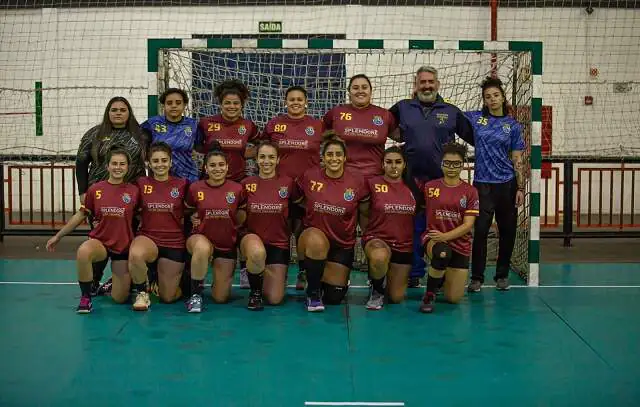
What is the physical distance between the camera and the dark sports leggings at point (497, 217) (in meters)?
6.55

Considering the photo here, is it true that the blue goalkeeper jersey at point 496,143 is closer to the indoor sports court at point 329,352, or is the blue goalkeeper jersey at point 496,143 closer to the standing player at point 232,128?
the indoor sports court at point 329,352

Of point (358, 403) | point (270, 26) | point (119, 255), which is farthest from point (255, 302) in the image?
point (270, 26)

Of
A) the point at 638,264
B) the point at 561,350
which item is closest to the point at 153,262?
the point at 561,350

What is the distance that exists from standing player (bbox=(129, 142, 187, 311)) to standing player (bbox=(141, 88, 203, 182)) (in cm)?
47

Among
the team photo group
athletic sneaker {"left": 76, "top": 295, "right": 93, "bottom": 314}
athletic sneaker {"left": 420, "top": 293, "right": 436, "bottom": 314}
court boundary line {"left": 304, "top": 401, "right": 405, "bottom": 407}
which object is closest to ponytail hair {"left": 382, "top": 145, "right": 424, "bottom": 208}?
the team photo group

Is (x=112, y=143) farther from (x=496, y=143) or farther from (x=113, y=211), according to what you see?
(x=496, y=143)

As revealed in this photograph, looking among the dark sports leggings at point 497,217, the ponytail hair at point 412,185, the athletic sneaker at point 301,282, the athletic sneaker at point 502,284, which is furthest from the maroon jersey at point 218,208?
the athletic sneaker at point 502,284

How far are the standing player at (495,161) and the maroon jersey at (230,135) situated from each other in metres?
1.99

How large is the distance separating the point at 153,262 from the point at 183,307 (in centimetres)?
43

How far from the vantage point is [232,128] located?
6.62 meters

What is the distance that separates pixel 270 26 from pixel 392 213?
7763 mm

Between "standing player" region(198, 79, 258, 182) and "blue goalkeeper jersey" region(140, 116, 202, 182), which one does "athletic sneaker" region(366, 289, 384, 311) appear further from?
"blue goalkeeper jersey" region(140, 116, 202, 182)

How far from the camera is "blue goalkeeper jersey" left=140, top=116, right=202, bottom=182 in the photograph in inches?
256

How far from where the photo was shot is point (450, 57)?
38.9ft
